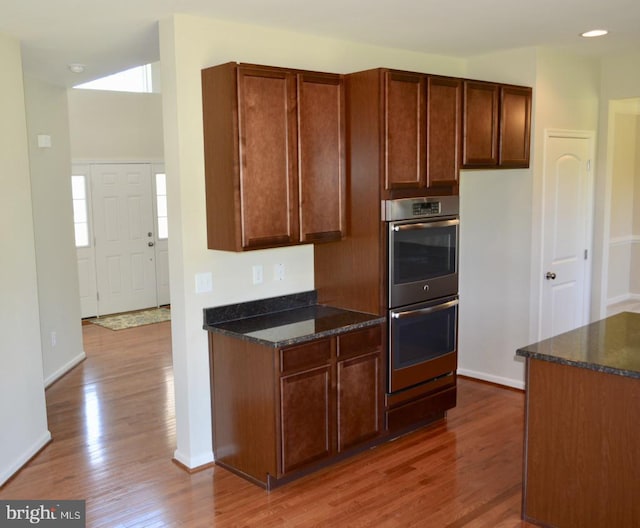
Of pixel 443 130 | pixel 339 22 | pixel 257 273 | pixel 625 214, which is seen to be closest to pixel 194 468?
pixel 257 273

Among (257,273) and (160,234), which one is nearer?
(257,273)

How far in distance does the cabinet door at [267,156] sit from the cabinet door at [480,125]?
1.31 m

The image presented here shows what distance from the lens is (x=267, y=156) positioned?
3.44 metres

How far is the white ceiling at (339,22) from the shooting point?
3.22 m

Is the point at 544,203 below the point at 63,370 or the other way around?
the other way around

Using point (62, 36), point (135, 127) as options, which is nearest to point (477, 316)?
point (62, 36)

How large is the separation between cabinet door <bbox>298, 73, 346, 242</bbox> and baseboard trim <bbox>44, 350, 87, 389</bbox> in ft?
9.66

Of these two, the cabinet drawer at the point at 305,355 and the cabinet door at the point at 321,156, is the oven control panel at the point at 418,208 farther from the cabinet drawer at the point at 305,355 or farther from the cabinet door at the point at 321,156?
the cabinet drawer at the point at 305,355

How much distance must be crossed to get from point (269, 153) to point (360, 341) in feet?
3.93

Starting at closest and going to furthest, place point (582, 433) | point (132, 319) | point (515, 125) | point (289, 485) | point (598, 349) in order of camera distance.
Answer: point (582, 433) → point (598, 349) → point (289, 485) → point (515, 125) → point (132, 319)

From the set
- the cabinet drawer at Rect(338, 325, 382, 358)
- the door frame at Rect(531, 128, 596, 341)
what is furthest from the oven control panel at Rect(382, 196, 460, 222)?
the door frame at Rect(531, 128, 596, 341)

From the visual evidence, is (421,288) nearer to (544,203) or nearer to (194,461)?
(544,203)

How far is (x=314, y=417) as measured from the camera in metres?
3.51

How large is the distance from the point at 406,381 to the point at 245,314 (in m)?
1.10
